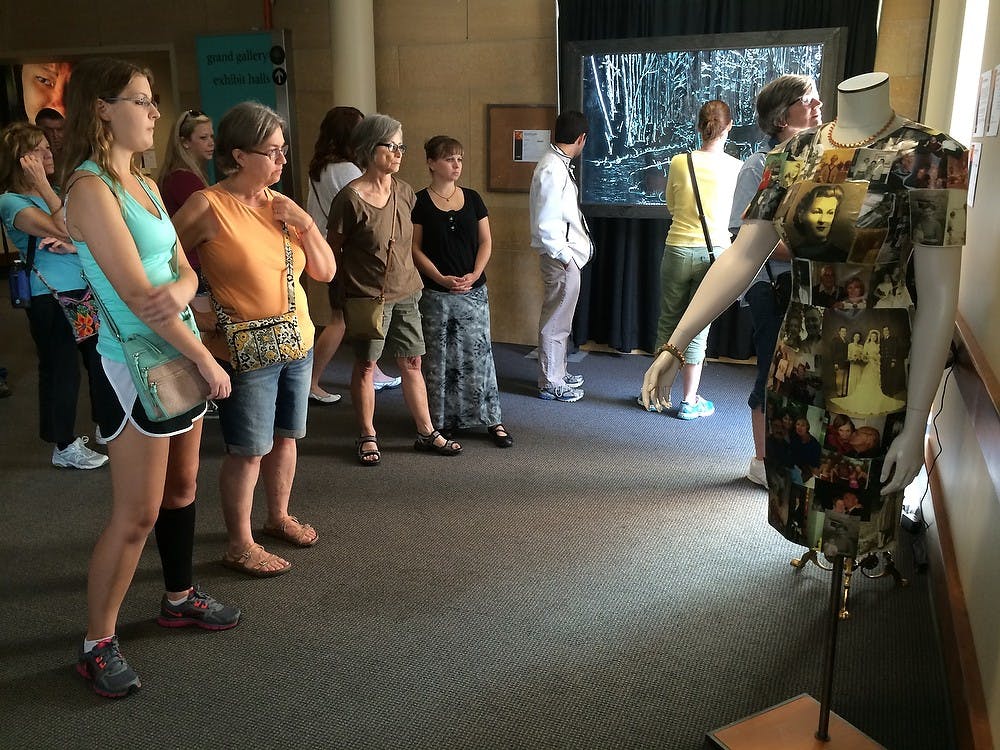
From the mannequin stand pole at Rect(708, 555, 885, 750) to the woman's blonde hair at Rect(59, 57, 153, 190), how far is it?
1.81m

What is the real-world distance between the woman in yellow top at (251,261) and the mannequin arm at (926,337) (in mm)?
1602

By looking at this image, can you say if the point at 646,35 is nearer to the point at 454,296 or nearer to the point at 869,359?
the point at 454,296

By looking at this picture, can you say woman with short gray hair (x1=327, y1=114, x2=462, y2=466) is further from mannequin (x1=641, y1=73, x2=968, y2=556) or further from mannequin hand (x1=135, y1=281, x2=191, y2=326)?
mannequin (x1=641, y1=73, x2=968, y2=556)

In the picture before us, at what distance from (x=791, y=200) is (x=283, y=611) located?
1.81 m

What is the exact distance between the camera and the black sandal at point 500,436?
12.7ft

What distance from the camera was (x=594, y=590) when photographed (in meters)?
2.65

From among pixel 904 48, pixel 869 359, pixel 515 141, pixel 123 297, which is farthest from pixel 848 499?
pixel 515 141

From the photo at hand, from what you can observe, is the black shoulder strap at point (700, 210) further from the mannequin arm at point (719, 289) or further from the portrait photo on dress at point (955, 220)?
the portrait photo on dress at point (955, 220)

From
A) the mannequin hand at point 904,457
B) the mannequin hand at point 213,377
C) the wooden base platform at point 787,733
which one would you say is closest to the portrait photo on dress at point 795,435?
the mannequin hand at point 904,457

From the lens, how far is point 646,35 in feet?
16.4

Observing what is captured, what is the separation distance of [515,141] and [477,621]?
3746 millimetres

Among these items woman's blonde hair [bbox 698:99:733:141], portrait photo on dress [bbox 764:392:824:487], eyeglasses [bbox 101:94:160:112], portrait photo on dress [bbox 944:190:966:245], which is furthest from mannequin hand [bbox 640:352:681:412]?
woman's blonde hair [bbox 698:99:733:141]

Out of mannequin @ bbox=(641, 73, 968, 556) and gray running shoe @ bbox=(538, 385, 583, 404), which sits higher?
mannequin @ bbox=(641, 73, 968, 556)

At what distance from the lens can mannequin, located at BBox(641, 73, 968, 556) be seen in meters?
1.55
